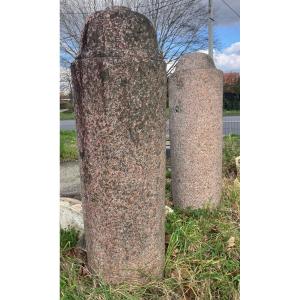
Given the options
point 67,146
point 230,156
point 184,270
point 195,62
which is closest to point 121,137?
point 184,270

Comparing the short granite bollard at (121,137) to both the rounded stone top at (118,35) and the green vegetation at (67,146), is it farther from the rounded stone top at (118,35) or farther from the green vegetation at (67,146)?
the green vegetation at (67,146)

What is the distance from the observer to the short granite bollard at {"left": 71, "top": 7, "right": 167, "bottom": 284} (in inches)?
95.1

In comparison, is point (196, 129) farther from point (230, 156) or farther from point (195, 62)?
point (230, 156)

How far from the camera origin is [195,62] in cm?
459

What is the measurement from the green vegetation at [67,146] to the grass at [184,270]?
609cm

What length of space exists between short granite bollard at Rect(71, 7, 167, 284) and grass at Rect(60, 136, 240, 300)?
12cm

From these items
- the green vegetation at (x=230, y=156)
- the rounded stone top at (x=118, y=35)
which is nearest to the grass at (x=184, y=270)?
the rounded stone top at (x=118, y=35)

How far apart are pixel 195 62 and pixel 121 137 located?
2429 millimetres

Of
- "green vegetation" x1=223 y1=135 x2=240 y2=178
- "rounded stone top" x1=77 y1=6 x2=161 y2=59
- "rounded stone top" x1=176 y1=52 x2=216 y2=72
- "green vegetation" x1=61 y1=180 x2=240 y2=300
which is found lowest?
"green vegetation" x1=61 y1=180 x2=240 y2=300

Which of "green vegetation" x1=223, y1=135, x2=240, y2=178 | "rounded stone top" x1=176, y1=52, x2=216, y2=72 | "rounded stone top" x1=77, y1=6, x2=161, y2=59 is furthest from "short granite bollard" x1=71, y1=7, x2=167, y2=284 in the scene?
"green vegetation" x1=223, y1=135, x2=240, y2=178

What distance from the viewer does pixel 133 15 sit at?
2.46 metres

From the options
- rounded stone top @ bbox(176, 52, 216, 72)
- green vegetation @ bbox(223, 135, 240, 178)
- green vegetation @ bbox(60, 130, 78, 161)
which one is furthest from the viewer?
green vegetation @ bbox(60, 130, 78, 161)

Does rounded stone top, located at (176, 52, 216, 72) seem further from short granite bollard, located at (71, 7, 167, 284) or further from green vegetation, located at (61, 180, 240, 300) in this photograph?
short granite bollard, located at (71, 7, 167, 284)
